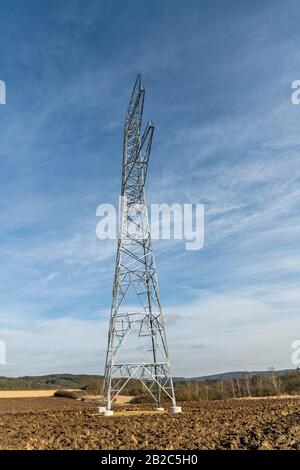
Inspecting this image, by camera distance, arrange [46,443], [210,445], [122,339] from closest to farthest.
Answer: [210,445], [46,443], [122,339]

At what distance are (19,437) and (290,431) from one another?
952cm

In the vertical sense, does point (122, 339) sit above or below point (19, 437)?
above

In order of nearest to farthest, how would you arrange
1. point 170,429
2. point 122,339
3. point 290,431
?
1. point 290,431
2. point 170,429
3. point 122,339

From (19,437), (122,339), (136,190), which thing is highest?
(136,190)

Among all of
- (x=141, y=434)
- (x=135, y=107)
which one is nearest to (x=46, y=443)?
(x=141, y=434)
